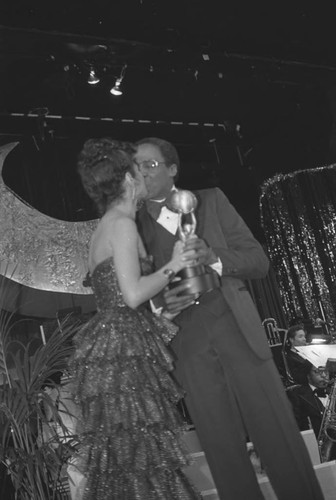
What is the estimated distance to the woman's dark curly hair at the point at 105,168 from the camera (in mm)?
2756

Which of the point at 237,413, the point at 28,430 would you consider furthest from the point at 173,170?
the point at 28,430

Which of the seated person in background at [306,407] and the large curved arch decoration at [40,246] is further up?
the large curved arch decoration at [40,246]

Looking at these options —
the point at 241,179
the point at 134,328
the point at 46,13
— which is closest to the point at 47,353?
the point at 134,328

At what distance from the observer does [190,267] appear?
244 centimetres

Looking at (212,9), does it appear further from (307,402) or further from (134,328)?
(134,328)

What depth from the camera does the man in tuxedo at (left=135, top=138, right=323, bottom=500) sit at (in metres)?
2.42

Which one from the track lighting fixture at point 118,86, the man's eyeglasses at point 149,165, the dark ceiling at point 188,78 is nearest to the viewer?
the man's eyeglasses at point 149,165

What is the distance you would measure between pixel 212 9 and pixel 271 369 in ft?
14.6

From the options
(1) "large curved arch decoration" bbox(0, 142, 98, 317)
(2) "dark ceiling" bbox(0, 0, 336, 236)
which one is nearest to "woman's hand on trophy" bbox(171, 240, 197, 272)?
(2) "dark ceiling" bbox(0, 0, 336, 236)

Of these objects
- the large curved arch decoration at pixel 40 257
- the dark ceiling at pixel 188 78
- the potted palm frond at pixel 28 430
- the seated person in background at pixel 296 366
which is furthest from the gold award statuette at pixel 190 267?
the large curved arch decoration at pixel 40 257

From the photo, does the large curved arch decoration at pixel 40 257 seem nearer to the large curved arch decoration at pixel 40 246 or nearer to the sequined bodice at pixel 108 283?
the large curved arch decoration at pixel 40 246

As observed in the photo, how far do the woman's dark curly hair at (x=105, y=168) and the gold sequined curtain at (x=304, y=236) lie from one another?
6.58 meters

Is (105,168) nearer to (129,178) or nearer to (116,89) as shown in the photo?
(129,178)

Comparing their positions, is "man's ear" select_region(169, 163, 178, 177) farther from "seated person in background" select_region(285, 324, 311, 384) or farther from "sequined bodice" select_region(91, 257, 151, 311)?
"seated person in background" select_region(285, 324, 311, 384)
